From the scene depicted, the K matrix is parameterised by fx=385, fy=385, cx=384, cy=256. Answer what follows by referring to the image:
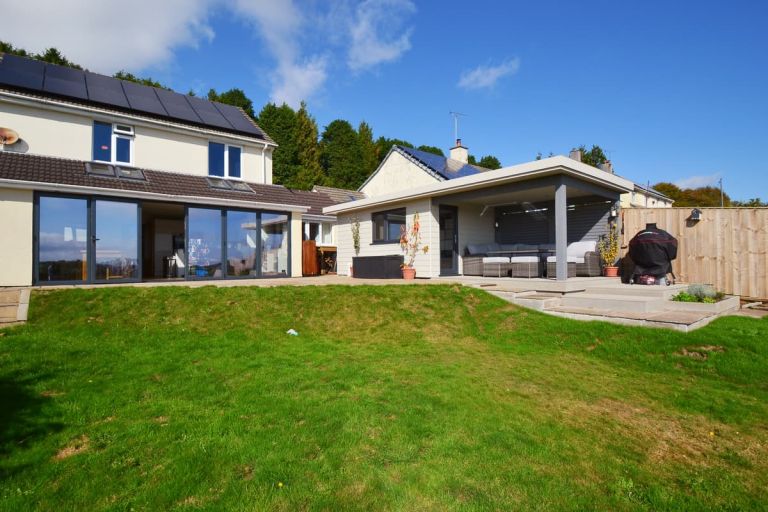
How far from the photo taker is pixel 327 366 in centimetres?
511

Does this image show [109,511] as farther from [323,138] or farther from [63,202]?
[323,138]

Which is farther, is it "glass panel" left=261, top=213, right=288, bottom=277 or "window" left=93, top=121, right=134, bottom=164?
"glass panel" left=261, top=213, right=288, bottom=277

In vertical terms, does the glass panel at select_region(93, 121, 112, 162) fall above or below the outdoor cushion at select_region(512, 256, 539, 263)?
above

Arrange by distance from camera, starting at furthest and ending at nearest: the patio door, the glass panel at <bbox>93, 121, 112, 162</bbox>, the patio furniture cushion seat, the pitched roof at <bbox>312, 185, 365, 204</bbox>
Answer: the pitched roof at <bbox>312, 185, 365, 204</bbox>
the glass panel at <bbox>93, 121, 112, 162</bbox>
the patio door
the patio furniture cushion seat

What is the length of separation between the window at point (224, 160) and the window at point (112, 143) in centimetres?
262

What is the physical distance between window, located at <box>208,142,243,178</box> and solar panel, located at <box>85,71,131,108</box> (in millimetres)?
3010

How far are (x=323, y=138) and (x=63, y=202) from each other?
119ft

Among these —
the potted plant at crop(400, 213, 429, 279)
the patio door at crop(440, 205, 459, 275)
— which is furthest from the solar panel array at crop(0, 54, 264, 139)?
the patio door at crop(440, 205, 459, 275)

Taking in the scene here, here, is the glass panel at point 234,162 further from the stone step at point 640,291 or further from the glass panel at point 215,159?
the stone step at point 640,291

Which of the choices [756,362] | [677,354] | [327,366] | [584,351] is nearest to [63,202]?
[327,366]

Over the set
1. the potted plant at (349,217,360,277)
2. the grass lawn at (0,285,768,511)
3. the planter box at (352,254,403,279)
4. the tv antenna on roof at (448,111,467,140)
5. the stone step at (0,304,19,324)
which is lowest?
the grass lawn at (0,285,768,511)

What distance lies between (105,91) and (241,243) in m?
7.58

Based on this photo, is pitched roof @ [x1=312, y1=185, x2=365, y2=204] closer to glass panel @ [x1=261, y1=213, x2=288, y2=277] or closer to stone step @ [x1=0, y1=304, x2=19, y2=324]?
glass panel @ [x1=261, y1=213, x2=288, y2=277]

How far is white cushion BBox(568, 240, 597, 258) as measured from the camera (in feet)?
37.3
